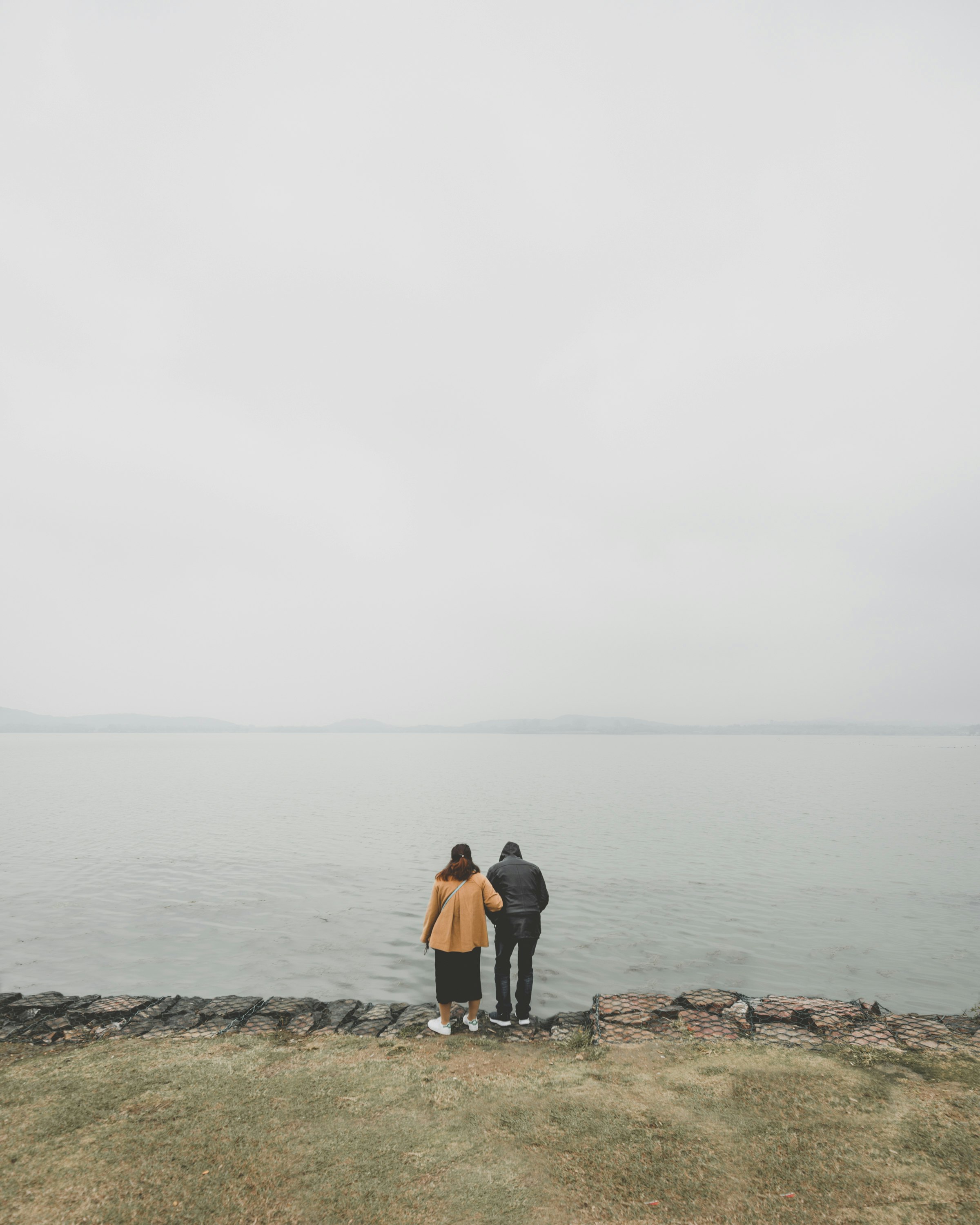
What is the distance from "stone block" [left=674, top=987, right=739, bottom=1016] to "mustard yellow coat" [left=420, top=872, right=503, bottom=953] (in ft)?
12.3

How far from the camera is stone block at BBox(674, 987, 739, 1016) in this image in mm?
9570

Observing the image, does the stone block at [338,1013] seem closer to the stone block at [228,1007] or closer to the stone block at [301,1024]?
the stone block at [301,1024]

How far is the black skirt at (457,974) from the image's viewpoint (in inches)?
338

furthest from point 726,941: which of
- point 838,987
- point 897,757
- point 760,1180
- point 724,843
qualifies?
point 897,757

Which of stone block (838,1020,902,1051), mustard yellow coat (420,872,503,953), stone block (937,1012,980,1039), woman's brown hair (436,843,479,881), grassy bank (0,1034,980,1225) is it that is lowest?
stone block (937,1012,980,1039)

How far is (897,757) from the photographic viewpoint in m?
120

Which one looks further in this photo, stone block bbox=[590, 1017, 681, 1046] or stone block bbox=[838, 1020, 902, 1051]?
stone block bbox=[590, 1017, 681, 1046]

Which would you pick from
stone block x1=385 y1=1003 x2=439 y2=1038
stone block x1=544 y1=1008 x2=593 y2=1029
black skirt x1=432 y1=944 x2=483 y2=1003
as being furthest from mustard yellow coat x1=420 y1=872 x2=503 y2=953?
stone block x1=544 y1=1008 x2=593 y2=1029

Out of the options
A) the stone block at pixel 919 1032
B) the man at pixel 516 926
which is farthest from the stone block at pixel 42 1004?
the stone block at pixel 919 1032

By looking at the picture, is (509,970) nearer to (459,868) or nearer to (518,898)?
(518,898)

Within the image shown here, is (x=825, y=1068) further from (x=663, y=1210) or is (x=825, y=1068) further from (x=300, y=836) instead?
(x=300, y=836)

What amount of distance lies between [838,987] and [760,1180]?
949 centimetres

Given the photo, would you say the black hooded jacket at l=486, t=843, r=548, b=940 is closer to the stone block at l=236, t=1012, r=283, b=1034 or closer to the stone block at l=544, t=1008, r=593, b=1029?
the stone block at l=544, t=1008, r=593, b=1029

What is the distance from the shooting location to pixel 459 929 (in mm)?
8469
